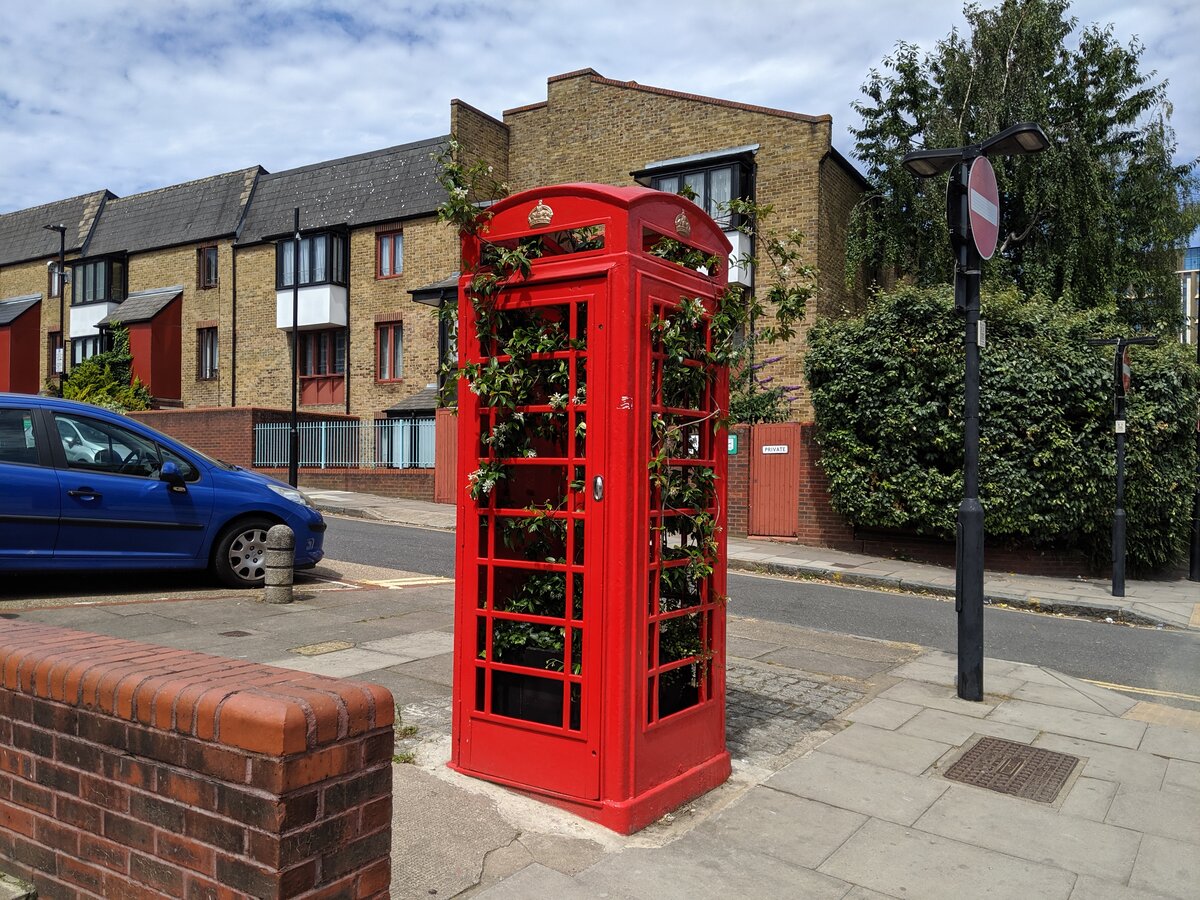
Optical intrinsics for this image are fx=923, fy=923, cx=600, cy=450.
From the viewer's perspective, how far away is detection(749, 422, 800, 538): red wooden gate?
17172 mm

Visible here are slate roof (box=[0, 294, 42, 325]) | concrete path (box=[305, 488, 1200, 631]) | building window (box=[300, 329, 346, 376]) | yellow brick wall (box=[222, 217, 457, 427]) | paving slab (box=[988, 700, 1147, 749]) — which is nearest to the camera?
paving slab (box=[988, 700, 1147, 749])

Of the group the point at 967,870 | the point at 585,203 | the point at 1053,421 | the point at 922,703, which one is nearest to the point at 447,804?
the point at 967,870

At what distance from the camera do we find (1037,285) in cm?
2195

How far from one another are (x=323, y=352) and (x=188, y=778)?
30.5m

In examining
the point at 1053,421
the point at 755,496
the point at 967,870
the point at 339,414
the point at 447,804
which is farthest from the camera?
the point at 339,414

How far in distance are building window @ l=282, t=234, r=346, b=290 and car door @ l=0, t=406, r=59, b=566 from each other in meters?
23.2

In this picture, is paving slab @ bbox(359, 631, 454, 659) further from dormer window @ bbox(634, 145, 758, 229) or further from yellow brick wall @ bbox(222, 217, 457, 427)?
yellow brick wall @ bbox(222, 217, 457, 427)

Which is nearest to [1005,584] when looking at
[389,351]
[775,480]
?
[775,480]

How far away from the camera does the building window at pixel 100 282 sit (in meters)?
36.0

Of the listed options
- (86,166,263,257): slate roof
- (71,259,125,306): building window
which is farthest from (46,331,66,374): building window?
(86,166,263,257): slate roof

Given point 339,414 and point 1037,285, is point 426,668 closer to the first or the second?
point 1037,285

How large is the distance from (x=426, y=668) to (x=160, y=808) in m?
4.10

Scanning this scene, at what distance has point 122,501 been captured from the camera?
829 cm

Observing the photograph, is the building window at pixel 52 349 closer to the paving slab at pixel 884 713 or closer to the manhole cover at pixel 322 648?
the manhole cover at pixel 322 648
